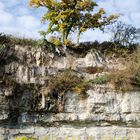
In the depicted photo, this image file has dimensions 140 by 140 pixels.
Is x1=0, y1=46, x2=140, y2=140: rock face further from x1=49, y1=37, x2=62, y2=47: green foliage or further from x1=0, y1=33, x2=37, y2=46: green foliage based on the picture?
x1=49, y1=37, x2=62, y2=47: green foliage

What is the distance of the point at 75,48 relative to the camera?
54.2 feet

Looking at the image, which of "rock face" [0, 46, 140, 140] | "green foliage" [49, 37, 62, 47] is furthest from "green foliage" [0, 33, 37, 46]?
"green foliage" [49, 37, 62, 47]

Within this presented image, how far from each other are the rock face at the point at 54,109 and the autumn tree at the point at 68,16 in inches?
69.7

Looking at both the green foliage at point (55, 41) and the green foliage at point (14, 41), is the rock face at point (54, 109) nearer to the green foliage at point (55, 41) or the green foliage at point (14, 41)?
the green foliage at point (14, 41)

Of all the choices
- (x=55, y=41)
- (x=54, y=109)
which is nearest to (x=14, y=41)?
(x=55, y=41)

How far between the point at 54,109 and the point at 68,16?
3.92 metres

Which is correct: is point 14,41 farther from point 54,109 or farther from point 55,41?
point 54,109

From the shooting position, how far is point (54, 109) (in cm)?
1453

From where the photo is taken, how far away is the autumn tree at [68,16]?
1639 centimetres

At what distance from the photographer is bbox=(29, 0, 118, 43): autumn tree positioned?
16391 mm

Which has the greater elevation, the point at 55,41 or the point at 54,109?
the point at 55,41

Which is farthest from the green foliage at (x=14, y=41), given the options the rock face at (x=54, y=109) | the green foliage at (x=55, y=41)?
the green foliage at (x=55, y=41)

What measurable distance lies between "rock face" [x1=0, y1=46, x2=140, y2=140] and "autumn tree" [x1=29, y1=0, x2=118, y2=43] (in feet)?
5.81

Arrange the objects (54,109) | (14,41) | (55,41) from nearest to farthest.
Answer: (54,109) < (14,41) < (55,41)
